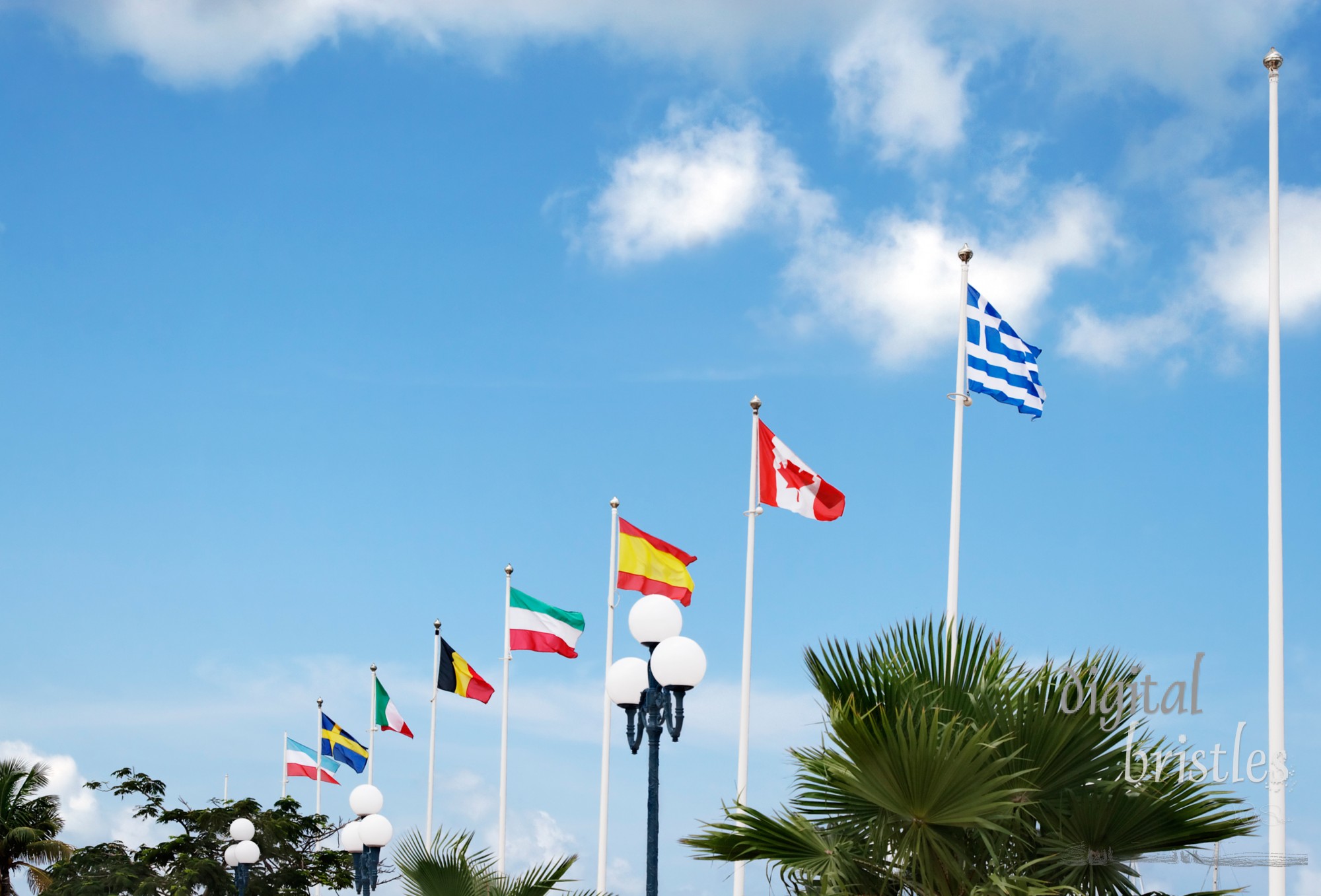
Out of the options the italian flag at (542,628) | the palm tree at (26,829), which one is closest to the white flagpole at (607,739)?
the italian flag at (542,628)

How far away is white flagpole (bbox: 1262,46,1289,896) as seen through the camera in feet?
40.5

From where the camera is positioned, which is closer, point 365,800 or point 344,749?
point 365,800

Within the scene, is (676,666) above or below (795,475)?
below

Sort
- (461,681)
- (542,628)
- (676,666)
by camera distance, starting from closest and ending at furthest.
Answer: (676,666), (542,628), (461,681)

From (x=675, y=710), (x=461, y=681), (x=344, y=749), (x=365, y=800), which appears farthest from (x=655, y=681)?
(x=344, y=749)

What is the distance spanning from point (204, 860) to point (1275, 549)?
30.6 meters

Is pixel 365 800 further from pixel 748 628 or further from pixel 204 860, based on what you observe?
pixel 204 860

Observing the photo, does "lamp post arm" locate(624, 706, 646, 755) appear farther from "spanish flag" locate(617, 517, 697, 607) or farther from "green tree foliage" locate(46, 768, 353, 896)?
"green tree foliage" locate(46, 768, 353, 896)

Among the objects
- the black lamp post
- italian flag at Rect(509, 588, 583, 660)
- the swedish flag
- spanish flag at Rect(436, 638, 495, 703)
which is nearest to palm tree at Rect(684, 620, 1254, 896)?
the black lamp post

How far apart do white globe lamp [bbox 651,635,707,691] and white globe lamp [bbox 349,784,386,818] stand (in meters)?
10.2

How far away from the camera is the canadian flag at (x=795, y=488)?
63.6 feet

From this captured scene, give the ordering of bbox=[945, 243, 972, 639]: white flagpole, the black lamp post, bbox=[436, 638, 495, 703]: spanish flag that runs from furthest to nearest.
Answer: bbox=[436, 638, 495, 703]: spanish flag → bbox=[945, 243, 972, 639]: white flagpole → the black lamp post

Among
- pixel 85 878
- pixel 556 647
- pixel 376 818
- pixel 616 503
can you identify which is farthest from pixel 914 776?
pixel 85 878

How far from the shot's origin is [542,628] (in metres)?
26.5
